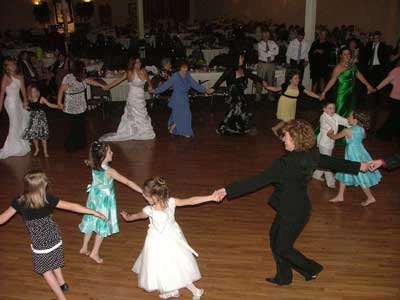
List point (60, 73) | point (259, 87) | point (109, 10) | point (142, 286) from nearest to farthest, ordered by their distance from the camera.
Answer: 1. point (142, 286)
2. point (60, 73)
3. point (259, 87)
4. point (109, 10)

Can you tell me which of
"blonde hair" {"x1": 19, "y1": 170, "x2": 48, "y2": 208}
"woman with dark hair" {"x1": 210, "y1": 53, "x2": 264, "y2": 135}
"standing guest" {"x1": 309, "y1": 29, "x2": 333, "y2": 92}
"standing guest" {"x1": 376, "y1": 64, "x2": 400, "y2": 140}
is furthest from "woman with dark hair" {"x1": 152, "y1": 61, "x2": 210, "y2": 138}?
"blonde hair" {"x1": 19, "y1": 170, "x2": 48, "y2": 208}

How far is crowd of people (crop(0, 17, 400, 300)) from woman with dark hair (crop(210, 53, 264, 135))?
0.05 feet

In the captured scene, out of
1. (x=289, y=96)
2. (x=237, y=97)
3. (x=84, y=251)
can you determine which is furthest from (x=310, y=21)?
(x=84, y=251)

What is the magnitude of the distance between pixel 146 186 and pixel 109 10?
20.2 metres

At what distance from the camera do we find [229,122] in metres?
7.87

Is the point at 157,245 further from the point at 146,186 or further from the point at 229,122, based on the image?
the point at 229,122

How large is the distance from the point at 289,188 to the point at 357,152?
82.9 inches

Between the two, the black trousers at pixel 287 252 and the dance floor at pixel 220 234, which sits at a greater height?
the black trousers at pixel 287 252

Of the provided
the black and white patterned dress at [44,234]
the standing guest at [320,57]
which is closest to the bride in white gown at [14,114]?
the black and white patterned dress at [44,234]

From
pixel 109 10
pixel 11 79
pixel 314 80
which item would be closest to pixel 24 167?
pixel 11 79

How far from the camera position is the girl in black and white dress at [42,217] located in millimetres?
3266

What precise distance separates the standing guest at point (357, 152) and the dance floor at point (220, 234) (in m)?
0.18

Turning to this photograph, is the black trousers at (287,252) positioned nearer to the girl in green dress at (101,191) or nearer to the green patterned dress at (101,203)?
the girl in green dress at (101,191)

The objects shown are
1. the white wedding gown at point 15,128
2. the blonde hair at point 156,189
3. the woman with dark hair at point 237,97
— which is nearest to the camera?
the blonde hair at point 156,189
